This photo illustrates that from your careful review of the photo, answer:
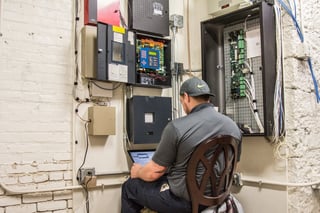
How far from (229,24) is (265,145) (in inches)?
48.0

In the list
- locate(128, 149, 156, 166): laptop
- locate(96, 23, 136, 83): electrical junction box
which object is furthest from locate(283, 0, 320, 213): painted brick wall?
locate(96, 23, 136, 83): electrical junction box

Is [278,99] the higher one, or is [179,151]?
[278,99]

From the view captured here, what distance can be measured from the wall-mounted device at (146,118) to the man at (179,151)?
50 centimetres

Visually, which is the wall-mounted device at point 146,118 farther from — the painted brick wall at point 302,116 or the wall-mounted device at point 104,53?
the painted brick wall at point 302,116

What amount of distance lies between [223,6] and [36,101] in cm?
194

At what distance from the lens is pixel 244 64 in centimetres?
315

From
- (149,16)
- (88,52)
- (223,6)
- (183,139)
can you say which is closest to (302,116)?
(183,139)

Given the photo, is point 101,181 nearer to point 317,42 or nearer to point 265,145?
point 265,145

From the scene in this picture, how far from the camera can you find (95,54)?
284cm

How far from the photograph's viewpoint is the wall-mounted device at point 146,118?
3.00 metres

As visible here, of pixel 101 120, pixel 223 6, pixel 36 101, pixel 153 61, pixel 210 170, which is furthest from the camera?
pixel 223 6

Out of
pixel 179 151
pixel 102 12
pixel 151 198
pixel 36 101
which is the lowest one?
pixel 151 198

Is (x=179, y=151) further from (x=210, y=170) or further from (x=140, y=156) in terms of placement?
(x=140, y=156)

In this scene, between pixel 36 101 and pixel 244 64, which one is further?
pixel 244 64
